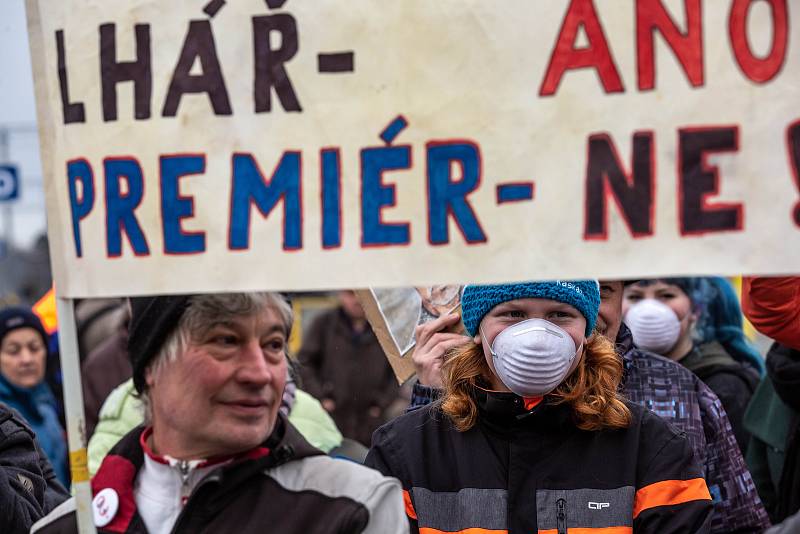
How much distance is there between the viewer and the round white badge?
274cm

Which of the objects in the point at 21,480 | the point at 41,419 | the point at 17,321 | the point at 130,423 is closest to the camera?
the point at 21,480

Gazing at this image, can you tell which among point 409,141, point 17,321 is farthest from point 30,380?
point 409,141

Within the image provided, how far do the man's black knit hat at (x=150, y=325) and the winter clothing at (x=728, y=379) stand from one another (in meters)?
3.14

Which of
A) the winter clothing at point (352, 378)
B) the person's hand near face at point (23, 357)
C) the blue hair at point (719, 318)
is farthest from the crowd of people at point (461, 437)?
the winter clothing at point (352, 378)

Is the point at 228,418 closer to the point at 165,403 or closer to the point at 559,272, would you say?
the point at 165,403

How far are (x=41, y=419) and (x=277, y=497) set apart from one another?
15.4ft

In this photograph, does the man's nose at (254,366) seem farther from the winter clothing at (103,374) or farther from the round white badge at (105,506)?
the winter clothing at (103,374)

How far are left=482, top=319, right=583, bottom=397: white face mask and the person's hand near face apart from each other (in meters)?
4.56

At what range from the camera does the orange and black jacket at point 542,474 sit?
3.18m

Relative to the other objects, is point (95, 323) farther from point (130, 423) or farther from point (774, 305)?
point (774, 305)

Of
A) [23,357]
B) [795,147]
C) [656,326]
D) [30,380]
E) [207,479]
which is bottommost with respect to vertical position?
[30,380]

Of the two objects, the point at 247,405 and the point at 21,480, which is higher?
the point at 247,405

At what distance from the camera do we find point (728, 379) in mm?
5473

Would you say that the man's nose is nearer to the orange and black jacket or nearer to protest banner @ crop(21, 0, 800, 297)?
protest banner @ crop(21, 0, 800, 297)
